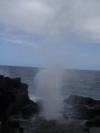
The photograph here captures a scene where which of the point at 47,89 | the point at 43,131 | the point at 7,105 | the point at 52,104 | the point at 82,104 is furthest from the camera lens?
the point at 47,89

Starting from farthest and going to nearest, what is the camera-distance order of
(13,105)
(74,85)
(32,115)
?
(74,85) < (32,115) < (13,105)

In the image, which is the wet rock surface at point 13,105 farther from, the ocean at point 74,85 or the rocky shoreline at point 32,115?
the ocean at point 74,85

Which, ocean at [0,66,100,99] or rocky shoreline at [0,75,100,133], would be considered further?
ocean at [0,66,100,99]

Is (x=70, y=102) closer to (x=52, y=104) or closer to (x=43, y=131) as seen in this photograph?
(x=52, y=104)

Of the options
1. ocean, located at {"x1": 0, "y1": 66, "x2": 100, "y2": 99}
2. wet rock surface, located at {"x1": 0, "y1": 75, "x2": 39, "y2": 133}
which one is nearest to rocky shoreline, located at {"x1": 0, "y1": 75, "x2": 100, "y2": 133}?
wet rock surface, located at {"x1": 0, "y1": 75, "x2": 39, "y2": 133}

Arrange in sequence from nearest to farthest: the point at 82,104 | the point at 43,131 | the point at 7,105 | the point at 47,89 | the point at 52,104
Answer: the point at 43,131, the point at 7,105, the point at 82,104, the point at 52,104, the point at 47,89

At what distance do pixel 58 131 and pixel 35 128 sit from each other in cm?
100

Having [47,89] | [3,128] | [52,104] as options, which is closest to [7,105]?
[3,128]

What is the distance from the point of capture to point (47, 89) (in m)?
30.1

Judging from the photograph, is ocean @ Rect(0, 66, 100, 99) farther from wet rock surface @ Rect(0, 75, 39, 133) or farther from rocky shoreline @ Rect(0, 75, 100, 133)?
wet rock surface @ Rect(0, 75, 39, 133)

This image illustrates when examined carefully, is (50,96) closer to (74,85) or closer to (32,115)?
(32,115)

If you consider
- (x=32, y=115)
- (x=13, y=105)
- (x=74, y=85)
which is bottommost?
(x=32, y=115)

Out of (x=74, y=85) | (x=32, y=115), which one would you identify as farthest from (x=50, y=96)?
(x=74, y=85)

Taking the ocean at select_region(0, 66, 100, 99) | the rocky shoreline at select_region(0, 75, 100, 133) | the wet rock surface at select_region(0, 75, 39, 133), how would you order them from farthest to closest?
1. the ocean at select_region(0, 66, 100, 99)
2. the wet rock surface at select_region(0, 75, 39, 133)
3. the rocky shoreline at select_region(0, 75, 100, 133)
